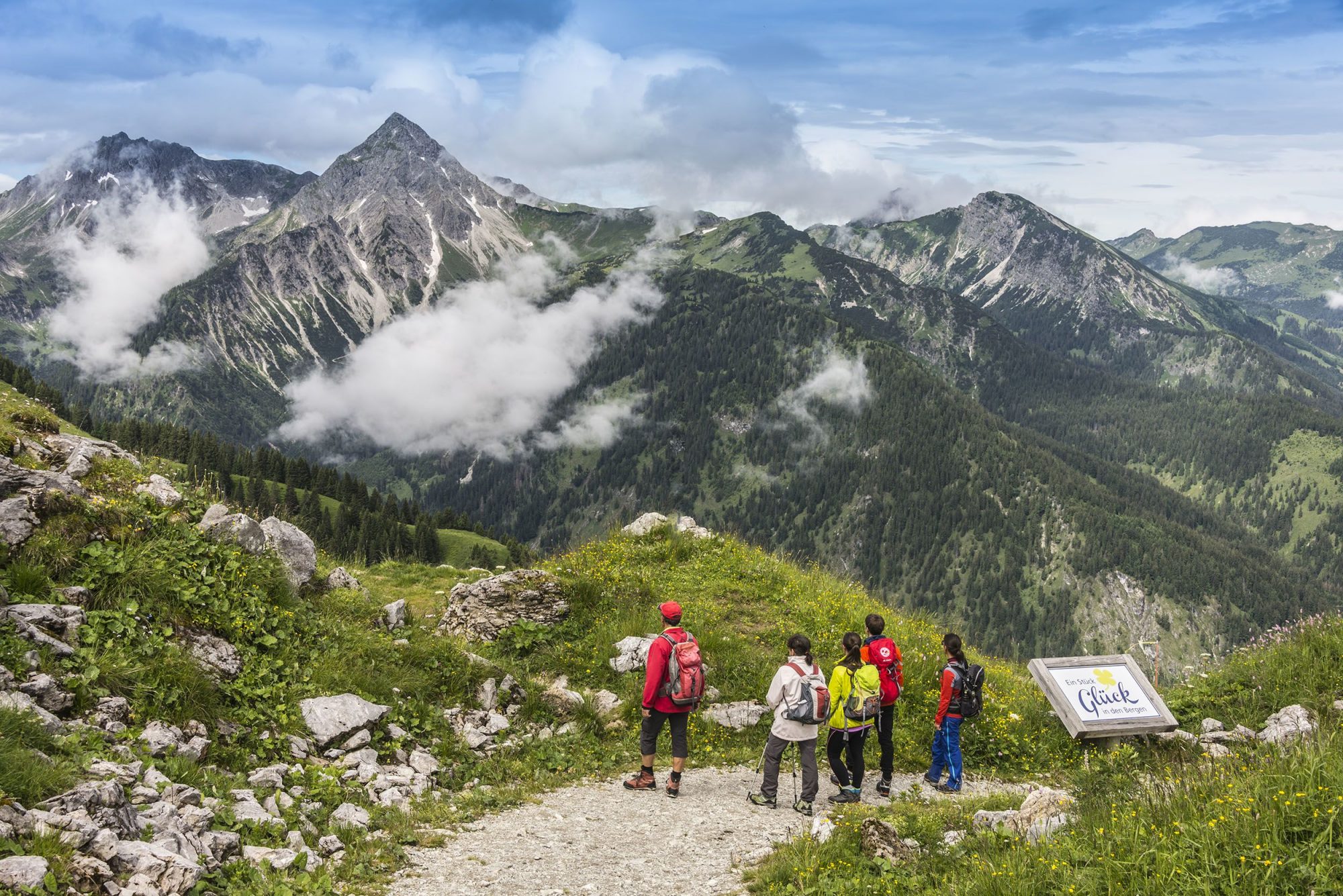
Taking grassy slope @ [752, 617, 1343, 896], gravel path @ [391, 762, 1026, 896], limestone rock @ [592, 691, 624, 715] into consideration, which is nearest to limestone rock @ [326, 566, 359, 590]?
limestone rock @ [592, 691, 624, 715]

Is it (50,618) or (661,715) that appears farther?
(661,715)

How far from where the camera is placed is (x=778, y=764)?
1308 cm

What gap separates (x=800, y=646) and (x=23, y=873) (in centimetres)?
1031

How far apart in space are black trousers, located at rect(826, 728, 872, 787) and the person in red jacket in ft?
8.78

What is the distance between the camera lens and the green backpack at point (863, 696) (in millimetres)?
13492

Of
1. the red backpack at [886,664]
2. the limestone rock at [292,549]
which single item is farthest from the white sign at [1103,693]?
the limestone rock at [292,549]

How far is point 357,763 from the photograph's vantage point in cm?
1255

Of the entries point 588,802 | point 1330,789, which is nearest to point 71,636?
point 588,802

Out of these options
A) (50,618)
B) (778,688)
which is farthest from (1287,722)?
(50,618)

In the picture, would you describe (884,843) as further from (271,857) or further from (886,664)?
(271,857)

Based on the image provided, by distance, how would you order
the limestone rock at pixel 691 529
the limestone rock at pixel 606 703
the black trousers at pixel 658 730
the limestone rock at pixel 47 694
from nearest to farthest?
the limestone rock at pixel 47 694 < the black trousers at pixel 658 730 < the limestone rock at pixel 606 703 < the limestone rock at pixel 691 529

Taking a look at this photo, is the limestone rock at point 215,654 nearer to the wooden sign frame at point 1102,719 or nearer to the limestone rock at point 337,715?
the limestone rock at point 337,715

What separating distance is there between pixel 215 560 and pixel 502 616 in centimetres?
680

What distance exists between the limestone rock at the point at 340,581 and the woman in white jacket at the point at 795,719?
11057mm
